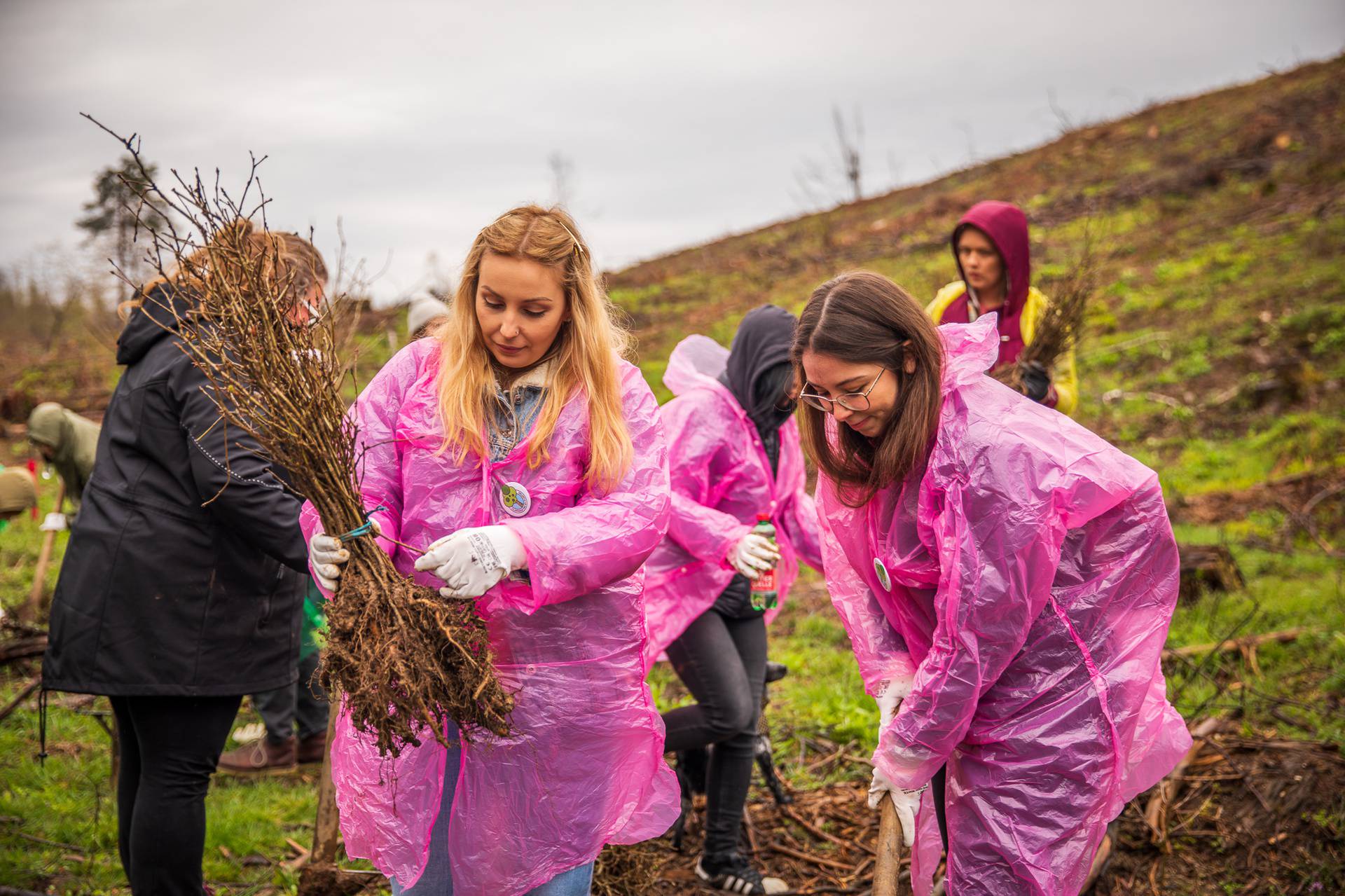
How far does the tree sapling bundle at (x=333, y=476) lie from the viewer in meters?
1.69

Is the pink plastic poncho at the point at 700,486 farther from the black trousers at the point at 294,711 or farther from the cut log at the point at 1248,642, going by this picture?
the cut log at the point at 1248,642

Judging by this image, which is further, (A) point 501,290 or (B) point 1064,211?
(B) point 1064,211

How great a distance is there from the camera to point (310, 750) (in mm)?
4121

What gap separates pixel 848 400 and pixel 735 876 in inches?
67.3

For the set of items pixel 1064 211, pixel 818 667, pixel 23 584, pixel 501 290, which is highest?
pixel 1064 211

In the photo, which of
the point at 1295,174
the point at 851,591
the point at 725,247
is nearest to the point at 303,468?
the point at 851,591

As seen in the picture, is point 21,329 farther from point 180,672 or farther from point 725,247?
point 180,672

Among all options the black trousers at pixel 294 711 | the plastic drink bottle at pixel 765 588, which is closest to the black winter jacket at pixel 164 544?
the plastic drink bottle at pixel 765 588

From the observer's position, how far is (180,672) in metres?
2.18

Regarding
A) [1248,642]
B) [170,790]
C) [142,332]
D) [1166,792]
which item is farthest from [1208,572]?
[142,332]

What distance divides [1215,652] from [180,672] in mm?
3967

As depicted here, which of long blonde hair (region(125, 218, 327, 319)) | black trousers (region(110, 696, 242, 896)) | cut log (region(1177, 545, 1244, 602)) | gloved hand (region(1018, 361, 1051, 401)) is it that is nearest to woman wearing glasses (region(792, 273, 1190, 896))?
long blonde hair (region(125, 218, 327, 319))

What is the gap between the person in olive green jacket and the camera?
184 inches

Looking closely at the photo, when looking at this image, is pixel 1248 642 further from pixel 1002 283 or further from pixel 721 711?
pixel 721 711
